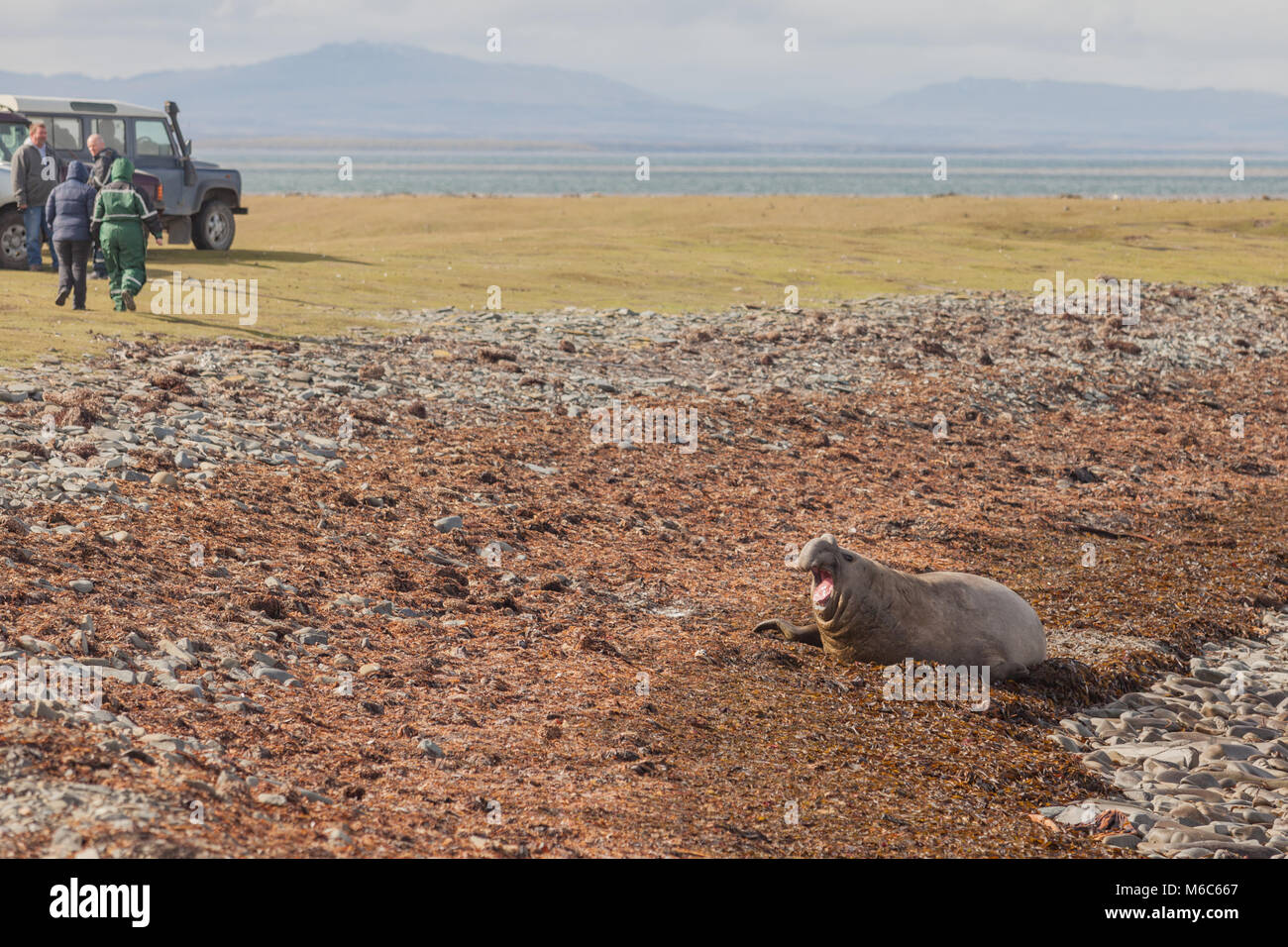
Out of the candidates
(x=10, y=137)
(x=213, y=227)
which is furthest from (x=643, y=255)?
(x=10, y=137)

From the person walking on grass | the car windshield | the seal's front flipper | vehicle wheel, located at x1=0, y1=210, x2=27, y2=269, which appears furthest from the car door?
the seal's front flipper

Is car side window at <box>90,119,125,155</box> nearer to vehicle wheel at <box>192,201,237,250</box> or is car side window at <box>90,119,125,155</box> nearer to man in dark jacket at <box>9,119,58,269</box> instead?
vehicle wheel at <box>192,201,237,250</box>

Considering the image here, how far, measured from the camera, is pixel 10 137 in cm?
2806

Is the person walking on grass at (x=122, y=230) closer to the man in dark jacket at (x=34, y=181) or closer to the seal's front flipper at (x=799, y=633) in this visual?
the man in dark jacket at (x=34, y=181)

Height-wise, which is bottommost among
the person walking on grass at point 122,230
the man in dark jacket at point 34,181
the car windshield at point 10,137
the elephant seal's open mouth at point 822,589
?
the elephant seal's open mouth at point 822,589

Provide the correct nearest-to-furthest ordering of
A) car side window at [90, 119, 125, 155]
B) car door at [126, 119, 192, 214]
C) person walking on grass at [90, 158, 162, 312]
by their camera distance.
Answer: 1. person walking on grass at [90, 158, 162, 312]
2. car side window at [90, 119, 125, 155]
3. car door at [126, 119, 192, 214]

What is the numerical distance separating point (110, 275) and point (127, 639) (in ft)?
46.8

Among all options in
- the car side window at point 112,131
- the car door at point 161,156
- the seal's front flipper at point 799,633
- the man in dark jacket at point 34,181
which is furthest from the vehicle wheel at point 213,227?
the seal's front flipper at point 799,633

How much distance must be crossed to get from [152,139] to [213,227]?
2.68m

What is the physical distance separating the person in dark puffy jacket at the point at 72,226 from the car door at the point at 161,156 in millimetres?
9615

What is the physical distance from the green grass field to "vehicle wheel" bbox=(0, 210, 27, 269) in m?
0.68

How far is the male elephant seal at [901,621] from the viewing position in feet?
38.2

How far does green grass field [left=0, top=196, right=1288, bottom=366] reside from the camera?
25016 millimetres

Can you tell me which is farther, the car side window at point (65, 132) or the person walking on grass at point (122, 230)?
the car side window at point (65, 132)
